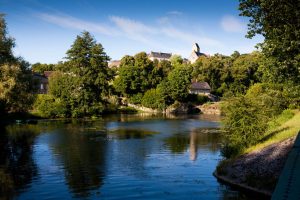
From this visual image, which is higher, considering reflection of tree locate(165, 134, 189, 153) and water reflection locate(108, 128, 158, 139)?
water reflection locate(108, 128, 158, 139)

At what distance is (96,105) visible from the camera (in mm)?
94562

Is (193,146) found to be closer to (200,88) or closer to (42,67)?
(200,88)

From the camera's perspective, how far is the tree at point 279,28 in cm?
2395

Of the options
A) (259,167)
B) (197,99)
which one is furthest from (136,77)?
(259,167)

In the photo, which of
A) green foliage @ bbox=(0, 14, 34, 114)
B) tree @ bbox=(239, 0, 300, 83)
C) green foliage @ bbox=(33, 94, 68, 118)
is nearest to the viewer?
tree @ bbox=(239, 0, 300, 83)

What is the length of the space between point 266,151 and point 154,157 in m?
13.6

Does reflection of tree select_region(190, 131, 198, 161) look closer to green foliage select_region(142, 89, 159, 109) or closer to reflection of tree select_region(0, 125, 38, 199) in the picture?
reflection of tree select_region(0, 125, 38, 199)

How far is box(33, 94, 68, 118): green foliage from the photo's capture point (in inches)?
3354

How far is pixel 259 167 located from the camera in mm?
27781

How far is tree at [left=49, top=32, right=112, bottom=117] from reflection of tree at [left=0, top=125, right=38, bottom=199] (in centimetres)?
2828

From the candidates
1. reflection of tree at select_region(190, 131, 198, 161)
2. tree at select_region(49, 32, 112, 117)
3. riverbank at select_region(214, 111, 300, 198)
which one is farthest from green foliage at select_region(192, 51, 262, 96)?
riverbank at select_region(214, 111, 300, 198)

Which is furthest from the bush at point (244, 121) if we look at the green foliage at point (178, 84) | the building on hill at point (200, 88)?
the building on hill at point (200, 88)

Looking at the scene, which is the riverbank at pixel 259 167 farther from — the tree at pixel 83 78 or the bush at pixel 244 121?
the tree at pixel 83 78

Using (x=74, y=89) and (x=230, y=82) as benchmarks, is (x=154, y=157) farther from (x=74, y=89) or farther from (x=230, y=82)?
(x=230, y=82)
